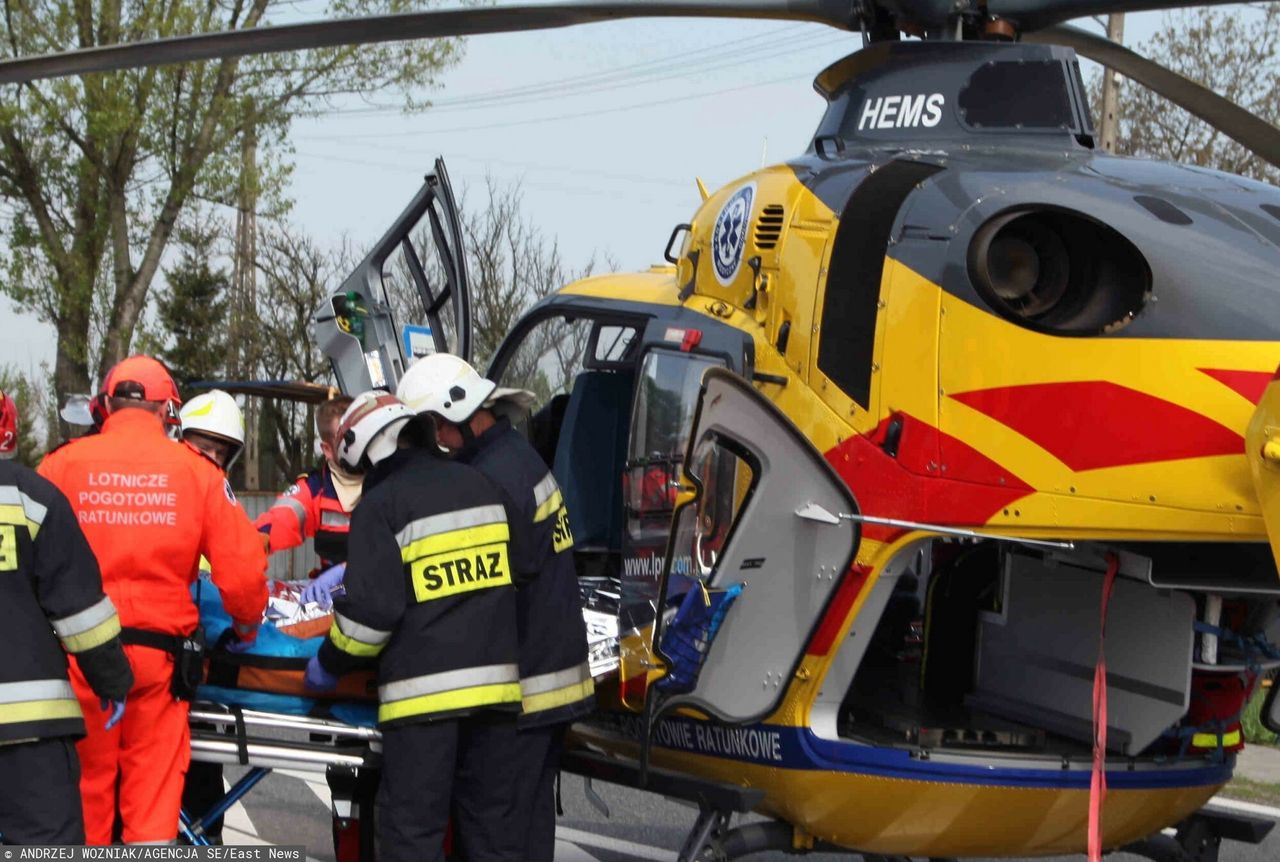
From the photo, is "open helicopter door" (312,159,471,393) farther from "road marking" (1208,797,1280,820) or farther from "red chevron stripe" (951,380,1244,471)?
"road marking" (1208,797,1280,820)

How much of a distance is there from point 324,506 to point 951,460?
3.92 metres

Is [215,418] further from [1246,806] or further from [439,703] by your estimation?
[1246,806]

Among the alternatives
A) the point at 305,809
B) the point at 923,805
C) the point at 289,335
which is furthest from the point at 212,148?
the point at 923,805

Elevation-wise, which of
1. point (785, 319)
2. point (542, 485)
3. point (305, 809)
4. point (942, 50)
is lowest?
point (305, 809)

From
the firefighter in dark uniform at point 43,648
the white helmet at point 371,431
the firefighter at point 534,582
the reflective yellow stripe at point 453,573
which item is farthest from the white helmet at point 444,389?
the firefighter in dark uniform at point 43,648

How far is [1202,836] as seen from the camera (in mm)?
5965

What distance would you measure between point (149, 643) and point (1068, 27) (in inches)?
167

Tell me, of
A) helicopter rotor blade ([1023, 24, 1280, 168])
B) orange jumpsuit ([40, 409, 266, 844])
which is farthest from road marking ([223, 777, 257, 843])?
helicopter rotor blade ([1023, 24, 1280, 168])

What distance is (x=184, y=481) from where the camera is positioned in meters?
5.54

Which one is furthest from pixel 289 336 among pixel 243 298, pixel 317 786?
pixel 317 786

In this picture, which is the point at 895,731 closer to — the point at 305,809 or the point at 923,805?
the point at 923,805

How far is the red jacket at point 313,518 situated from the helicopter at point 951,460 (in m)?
2.00

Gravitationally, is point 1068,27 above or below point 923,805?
above

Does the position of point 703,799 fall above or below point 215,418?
below
